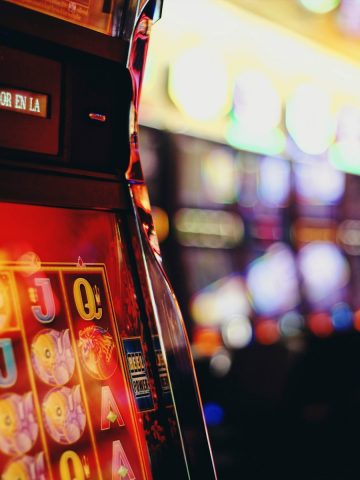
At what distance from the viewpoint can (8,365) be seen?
30.0 inches

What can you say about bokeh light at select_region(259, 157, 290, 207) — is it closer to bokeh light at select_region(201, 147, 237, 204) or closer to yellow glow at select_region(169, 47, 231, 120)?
bokeh light at select_region(201, 147, 237, 204)

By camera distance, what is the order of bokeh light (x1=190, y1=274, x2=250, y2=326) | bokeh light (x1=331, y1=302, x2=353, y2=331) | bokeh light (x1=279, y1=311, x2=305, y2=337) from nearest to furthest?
bokeh light (x1=190, y1=274, x2=250, y2=326)
bokeh light (x1=279, y1=311, x2=305, y2=337)
bokeh light (x1=331, y1=302, x2=353, y2=331)

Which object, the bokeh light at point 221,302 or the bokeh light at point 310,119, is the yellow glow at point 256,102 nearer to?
the bokeh light at point 310,119

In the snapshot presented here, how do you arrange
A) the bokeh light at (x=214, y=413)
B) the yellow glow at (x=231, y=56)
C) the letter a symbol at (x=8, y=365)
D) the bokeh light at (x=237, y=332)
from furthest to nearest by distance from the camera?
the yellow glow at (x=231, y=56)
the bokeh light at (x=237, y=332)
the bokeh light at (x=214, y=413)
the letter a symbol at (x=8, y=365)

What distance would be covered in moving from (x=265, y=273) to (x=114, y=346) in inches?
130

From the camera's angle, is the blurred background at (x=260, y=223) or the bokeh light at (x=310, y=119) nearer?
the blurred background at (x=260, y=223)

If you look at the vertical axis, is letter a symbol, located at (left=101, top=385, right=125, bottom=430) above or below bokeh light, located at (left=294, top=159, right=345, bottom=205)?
below

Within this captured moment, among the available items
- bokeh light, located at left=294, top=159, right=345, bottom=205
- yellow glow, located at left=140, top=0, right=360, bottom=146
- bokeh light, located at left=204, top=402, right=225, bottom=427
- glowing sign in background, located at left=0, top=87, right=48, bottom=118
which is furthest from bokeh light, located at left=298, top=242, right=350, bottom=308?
glowing sign in background, located at left=0, top=87, right=48, bottom=118

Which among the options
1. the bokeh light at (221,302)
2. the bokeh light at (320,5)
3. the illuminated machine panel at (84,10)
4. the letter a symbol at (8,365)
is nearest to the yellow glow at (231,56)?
the bokeh light at (320,5)

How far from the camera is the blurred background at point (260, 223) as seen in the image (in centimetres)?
352

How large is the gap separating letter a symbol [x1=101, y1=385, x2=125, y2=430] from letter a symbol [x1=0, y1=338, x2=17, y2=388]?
0.41 feet

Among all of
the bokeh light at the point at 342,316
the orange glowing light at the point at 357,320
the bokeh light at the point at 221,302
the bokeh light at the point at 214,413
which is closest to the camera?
the bokeh light at the point at 214,413

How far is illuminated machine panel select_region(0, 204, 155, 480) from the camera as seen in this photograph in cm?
77

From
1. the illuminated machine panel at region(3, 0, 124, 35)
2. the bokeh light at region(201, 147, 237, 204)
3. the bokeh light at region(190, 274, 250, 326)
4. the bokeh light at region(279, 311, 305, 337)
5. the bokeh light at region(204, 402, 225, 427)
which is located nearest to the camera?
the illuminated machine panel at region(3, 0, 124, 35)
